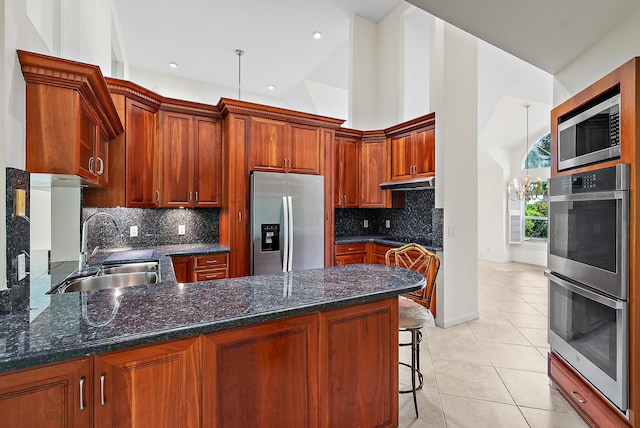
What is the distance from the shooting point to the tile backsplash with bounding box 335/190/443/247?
4168 millimetres

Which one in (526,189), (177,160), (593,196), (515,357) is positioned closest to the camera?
(593,196)

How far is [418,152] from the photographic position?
3.90 meters

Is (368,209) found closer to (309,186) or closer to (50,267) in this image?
(309,186)

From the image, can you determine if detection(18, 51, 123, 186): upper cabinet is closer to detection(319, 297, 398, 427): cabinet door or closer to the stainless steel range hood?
detection(319, 297, 398, 427): cabinet door

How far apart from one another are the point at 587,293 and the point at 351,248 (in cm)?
273

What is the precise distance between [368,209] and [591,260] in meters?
3.31

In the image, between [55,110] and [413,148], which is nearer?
[55,110]

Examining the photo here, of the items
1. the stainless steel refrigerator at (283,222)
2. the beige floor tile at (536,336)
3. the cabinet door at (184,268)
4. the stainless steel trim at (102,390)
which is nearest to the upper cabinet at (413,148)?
the stainless steel refrigerator at (283,222)

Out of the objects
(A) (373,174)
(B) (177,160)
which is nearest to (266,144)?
(B) (177,160)

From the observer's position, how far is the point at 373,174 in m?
4.55

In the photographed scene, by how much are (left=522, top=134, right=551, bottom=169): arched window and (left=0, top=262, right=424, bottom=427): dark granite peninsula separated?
25.5 ft

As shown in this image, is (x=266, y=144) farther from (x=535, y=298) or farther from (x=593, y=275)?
(x=535, y=298)

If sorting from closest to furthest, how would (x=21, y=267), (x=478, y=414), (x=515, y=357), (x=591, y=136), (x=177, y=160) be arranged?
(x=21, y=267)
(x=591, y=136)
(x=478, y=414)
(x=515, y=357)
(x=177, y=160)

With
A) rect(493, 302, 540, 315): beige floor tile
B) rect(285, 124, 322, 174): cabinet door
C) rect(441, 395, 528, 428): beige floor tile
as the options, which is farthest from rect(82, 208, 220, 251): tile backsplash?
rect(493, 302, 540, 315): beige floor tile
